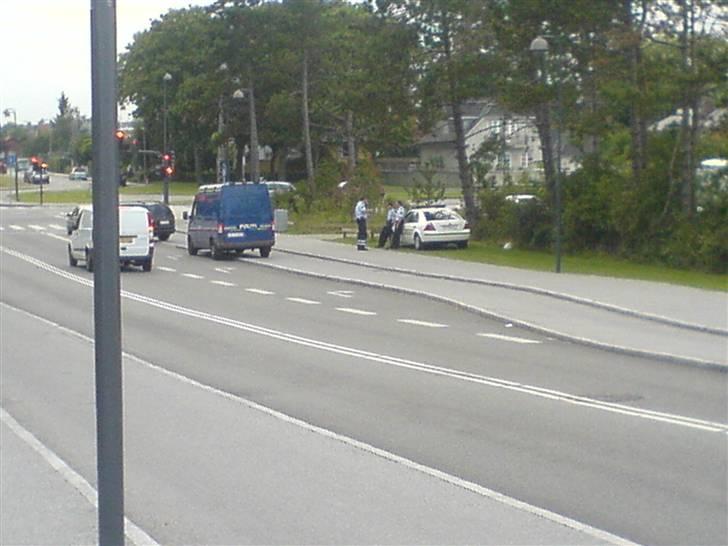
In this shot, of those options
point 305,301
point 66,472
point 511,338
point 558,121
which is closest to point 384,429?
point 66,472

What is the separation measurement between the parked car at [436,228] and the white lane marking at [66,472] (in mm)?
30469

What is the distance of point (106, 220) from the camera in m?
4.11

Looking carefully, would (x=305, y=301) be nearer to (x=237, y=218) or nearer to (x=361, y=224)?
(x=237, y=218)

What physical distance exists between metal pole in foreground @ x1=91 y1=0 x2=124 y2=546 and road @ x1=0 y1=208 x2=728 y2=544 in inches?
149

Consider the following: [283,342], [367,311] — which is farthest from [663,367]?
[367,311]

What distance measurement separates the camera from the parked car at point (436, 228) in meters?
42.7

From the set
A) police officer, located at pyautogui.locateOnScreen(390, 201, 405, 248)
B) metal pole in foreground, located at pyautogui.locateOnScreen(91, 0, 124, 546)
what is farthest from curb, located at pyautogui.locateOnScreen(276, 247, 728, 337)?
metal pole in foreground, located at pyautogui.locateOnScreen(91, 0, 124, 546)

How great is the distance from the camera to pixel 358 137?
76.6m

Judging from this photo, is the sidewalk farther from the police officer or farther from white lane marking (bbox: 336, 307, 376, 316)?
the police officer

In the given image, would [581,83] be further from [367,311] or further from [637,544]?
[637,544]

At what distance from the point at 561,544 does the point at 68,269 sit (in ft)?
107

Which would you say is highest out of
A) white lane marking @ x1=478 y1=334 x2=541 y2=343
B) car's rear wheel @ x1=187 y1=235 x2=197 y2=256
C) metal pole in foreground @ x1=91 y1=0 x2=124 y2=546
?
metal pole in foreground @ x1=91 y1=0 x2=124 y2=546

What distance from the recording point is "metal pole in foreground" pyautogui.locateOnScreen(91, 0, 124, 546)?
4.11 m

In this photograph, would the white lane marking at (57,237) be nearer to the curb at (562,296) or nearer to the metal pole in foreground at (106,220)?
A: the curb at (562,296)
